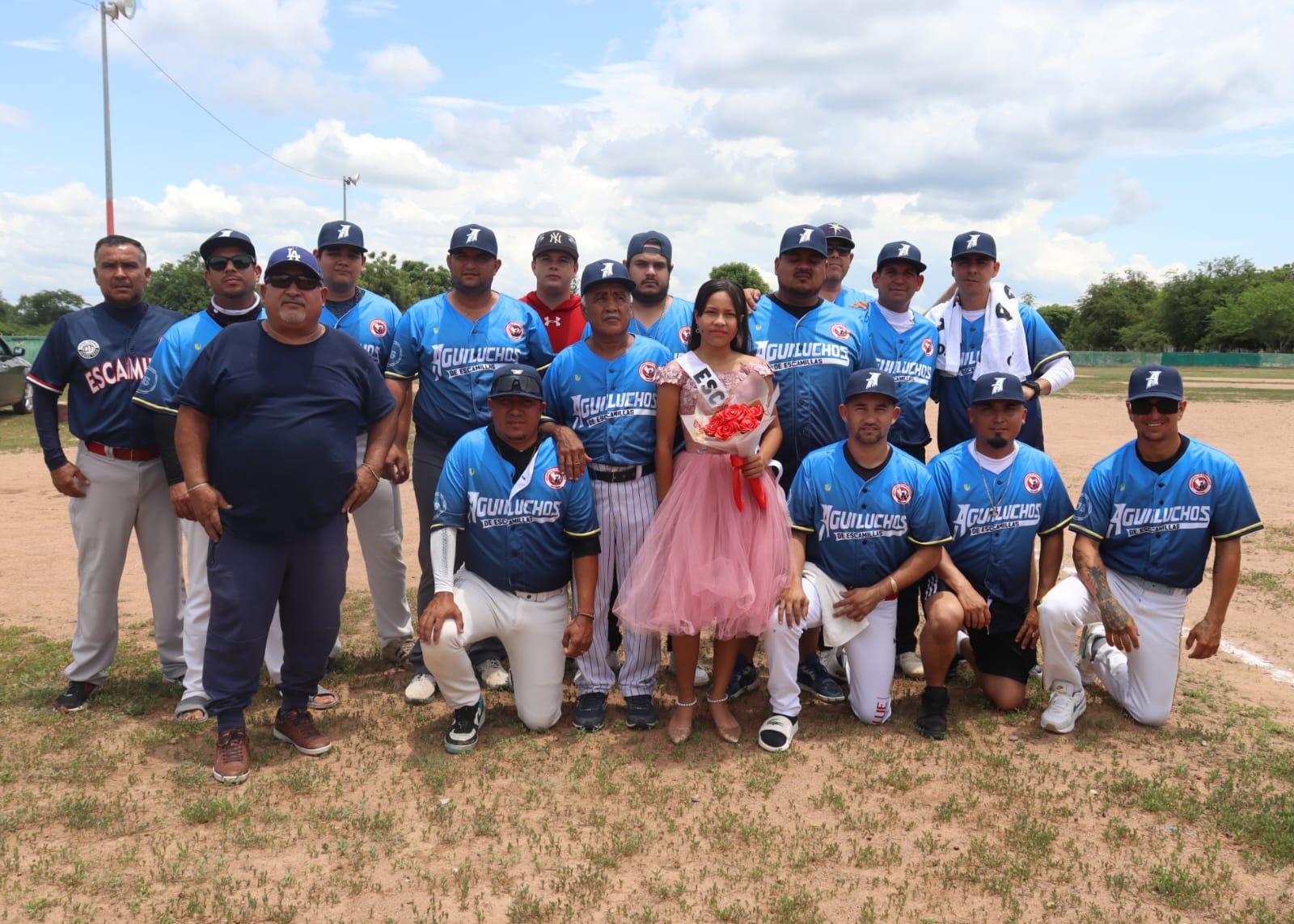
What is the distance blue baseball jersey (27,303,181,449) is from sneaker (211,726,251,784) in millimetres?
1777

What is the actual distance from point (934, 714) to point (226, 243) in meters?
4.74

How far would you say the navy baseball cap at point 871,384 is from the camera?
508 centimetres

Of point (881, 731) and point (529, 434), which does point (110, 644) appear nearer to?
point (529, 434)

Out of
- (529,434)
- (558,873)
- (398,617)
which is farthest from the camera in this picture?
(398,617)

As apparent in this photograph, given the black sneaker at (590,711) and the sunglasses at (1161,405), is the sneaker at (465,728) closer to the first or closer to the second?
the black sneaker at (590,711)

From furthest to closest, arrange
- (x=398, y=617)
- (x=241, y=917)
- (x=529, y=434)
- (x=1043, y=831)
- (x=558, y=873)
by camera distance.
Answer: (x=398, y=617) < (x=529, y=434) < (x=1043, y=831) < (x=558, y=873) < (x=241, y=917)

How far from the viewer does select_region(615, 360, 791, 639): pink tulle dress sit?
4891mm

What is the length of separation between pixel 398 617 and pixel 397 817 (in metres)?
2.28

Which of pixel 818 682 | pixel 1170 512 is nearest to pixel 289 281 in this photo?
pixel 818 682

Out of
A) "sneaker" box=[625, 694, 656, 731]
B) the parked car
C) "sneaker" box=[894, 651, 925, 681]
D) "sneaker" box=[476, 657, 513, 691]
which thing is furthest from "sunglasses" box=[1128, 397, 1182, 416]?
the parked car

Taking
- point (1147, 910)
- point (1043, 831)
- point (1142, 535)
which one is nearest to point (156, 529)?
point (1043, 831)

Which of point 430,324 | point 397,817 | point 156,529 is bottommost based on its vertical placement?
point 397,817

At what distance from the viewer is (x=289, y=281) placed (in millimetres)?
4531

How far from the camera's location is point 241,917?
3469mm
